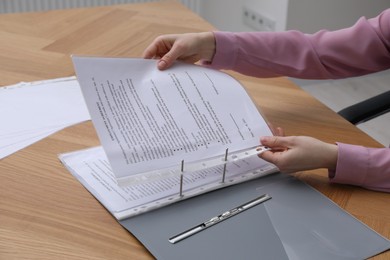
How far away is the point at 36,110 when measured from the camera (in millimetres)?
1010

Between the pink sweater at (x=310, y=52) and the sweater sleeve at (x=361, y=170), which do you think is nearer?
the sweater sleeve at (x=361, y=170)

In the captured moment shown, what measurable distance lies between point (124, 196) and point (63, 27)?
77 cm

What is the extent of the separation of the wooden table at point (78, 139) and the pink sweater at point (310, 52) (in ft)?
0.18

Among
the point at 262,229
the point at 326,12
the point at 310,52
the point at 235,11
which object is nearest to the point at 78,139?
the point at 262,229

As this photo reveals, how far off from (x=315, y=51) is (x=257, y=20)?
171 cm

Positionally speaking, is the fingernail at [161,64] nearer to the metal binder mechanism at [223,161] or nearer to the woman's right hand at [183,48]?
the woman's right hand at [183,48]

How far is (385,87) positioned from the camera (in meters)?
2.80

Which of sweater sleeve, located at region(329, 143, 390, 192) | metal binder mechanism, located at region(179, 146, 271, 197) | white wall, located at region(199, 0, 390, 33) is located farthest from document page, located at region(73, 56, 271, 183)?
white wall, located at region(199, 0, 390, 33)

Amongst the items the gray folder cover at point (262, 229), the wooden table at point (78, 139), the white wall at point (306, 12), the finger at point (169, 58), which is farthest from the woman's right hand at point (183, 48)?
the white wall at point (306, 12)

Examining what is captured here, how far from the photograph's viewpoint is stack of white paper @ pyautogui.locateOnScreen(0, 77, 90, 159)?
926 millimetres

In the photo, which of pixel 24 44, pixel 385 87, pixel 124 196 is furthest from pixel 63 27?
pixel 385 87

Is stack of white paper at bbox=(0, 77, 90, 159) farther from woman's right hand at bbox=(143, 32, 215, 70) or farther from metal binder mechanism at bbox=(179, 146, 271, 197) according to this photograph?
metal binder mechanism at bbox=(179, 146, 271, 197)

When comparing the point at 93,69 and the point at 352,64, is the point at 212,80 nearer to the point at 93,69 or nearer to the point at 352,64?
the point at 93,69

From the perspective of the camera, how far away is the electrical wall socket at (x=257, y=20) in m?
2.68
